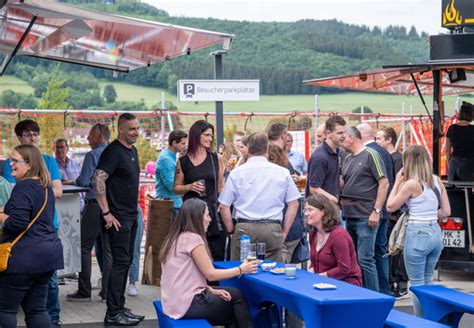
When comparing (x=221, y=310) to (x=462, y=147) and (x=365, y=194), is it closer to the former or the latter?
(x=365, y=194)

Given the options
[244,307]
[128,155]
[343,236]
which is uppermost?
[128,155]

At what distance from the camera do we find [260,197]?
771cm

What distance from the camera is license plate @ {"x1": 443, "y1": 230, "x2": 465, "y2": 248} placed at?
10.8 meters

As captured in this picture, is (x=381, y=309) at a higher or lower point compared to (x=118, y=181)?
lower

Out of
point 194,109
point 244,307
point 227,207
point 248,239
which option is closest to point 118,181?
point 227,207

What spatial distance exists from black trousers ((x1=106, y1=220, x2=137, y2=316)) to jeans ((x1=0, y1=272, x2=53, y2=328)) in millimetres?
1544

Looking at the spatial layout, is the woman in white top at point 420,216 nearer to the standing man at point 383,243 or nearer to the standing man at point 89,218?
the standing man at point 383,243

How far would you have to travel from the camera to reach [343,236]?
7004 mm

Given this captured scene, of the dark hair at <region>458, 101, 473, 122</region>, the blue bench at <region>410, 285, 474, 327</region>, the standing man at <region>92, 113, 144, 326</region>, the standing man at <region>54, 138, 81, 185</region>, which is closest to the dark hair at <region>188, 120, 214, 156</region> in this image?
the standing man at <region>92, 113, 144, 326</region>

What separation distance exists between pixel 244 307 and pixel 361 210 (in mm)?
2871

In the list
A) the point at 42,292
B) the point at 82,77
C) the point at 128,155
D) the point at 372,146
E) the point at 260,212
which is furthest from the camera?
the point at 82,77

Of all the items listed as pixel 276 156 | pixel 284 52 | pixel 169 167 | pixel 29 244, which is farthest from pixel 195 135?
pixel 284 52

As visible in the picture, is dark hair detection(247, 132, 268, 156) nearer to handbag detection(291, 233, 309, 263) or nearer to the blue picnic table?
handbag detection(291, 233, 309, 263)

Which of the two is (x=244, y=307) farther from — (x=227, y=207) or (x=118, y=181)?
(x=118, y=181)
